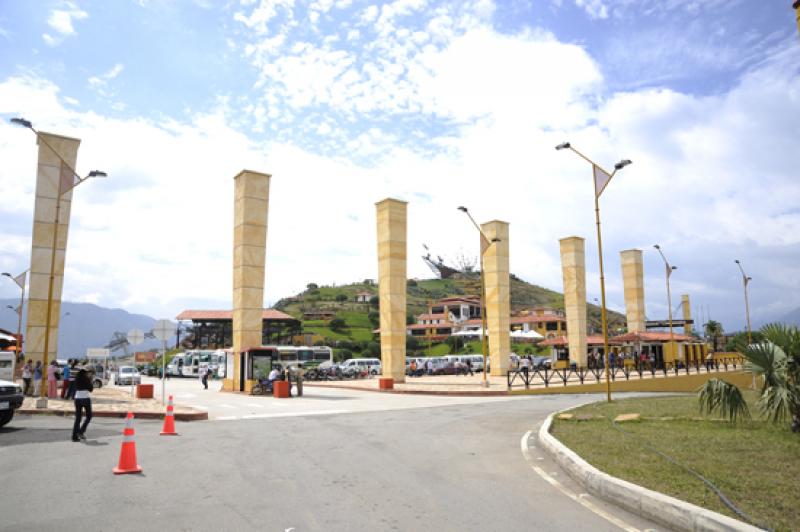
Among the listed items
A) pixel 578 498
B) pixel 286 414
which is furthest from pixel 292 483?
pixel 286 414

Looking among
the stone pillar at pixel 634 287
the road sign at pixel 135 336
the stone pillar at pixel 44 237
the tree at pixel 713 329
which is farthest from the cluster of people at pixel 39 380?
the tree at pixel 713 329

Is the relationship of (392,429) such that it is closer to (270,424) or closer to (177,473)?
(270,424)

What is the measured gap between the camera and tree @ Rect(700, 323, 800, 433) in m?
10.2

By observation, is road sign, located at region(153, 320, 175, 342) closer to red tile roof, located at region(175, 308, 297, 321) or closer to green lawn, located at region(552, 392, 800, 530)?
green lawn, located at region(552, 392, 800, 530)

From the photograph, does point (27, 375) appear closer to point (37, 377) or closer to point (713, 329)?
point (37, 377)

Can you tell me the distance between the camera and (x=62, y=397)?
24484 millimetres

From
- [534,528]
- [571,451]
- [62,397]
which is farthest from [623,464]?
[62,397]

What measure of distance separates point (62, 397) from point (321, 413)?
42.0 feet

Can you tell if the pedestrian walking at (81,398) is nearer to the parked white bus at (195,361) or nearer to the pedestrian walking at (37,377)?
the pedestrian walking at (37,377)

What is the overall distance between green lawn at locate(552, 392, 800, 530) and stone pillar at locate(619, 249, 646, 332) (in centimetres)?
3859

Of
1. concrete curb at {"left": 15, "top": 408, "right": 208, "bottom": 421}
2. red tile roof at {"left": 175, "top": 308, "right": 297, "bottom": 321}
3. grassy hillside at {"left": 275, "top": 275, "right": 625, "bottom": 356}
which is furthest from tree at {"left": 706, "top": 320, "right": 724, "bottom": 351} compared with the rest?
concrete curb at {"left": 15, "top": 408, "right": 208, "bottom": 421}

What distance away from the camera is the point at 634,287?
165 ft

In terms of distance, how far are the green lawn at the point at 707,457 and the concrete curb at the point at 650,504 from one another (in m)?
0.24

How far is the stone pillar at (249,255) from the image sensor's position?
32.1m
